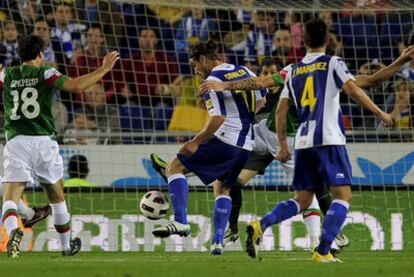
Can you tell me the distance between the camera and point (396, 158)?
1574cm

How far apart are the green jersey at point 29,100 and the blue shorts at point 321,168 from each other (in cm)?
272

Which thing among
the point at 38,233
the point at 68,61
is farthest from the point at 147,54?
the point at 38,233

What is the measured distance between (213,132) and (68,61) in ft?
21.7

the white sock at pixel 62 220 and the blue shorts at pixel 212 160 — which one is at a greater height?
the blue shorts at pixel 212 160

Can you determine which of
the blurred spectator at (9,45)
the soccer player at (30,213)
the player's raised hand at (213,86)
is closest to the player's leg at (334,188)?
the player's raised hand at (213,86)

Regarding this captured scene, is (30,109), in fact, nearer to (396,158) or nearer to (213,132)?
(213,132)

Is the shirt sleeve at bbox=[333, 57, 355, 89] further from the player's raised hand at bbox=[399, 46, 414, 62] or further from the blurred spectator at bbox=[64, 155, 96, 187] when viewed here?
the blurred spectator at bbox=[64, 155, 96, 187]

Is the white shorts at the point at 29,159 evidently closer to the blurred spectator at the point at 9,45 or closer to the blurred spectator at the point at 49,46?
the blurred spectator at the point at 49,46

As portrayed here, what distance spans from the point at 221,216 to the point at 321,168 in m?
2.79

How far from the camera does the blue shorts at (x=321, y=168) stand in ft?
32.3

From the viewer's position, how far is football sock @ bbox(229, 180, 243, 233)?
13.9 m

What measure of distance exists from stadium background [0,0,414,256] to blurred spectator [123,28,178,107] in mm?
21

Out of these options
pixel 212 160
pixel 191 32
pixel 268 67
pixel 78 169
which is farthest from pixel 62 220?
pixel 191 32

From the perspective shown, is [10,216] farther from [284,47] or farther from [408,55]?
[284,47]
